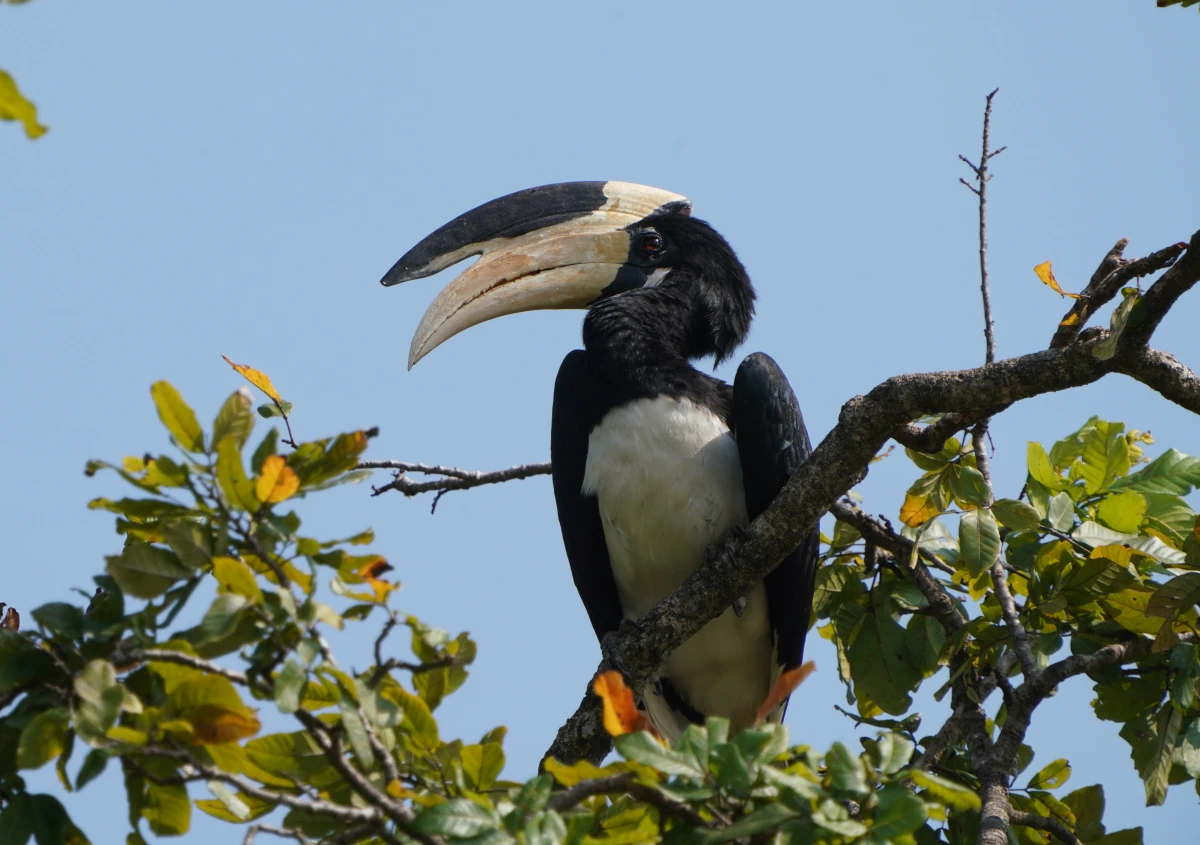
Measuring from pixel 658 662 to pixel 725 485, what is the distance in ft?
2.86

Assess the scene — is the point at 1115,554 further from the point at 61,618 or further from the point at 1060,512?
the point at 61,618

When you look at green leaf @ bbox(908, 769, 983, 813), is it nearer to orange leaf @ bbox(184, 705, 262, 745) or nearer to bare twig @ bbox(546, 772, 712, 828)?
bare twig @ bbox(546, 772, 712, 828)

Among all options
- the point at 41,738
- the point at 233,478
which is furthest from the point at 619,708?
the point at 41,738

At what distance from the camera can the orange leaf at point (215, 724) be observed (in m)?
2.68

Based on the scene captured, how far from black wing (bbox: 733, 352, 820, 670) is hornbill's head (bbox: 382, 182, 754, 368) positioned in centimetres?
88

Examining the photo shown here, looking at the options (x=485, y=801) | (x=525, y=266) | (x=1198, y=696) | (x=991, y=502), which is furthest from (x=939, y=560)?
(x=485, y=801)

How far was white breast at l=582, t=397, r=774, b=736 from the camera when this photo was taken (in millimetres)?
5223

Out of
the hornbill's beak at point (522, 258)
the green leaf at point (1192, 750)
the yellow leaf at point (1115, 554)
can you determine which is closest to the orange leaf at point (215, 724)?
the yellow leaf at point (1115, 554)

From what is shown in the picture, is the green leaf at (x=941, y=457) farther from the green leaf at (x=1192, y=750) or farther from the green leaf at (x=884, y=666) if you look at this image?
the green leaf at (x=1192, y=750)

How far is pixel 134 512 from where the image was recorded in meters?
2.96

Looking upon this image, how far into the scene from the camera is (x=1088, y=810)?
477 centimetres

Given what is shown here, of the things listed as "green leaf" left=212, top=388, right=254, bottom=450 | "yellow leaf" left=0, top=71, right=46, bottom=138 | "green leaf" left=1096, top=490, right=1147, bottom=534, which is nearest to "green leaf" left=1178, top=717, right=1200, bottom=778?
"green leaf" left=1096, top=490, right=1147, bottom=534

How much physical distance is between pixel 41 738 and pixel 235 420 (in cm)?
78

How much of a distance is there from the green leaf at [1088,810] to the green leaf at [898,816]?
2530 millimetres
